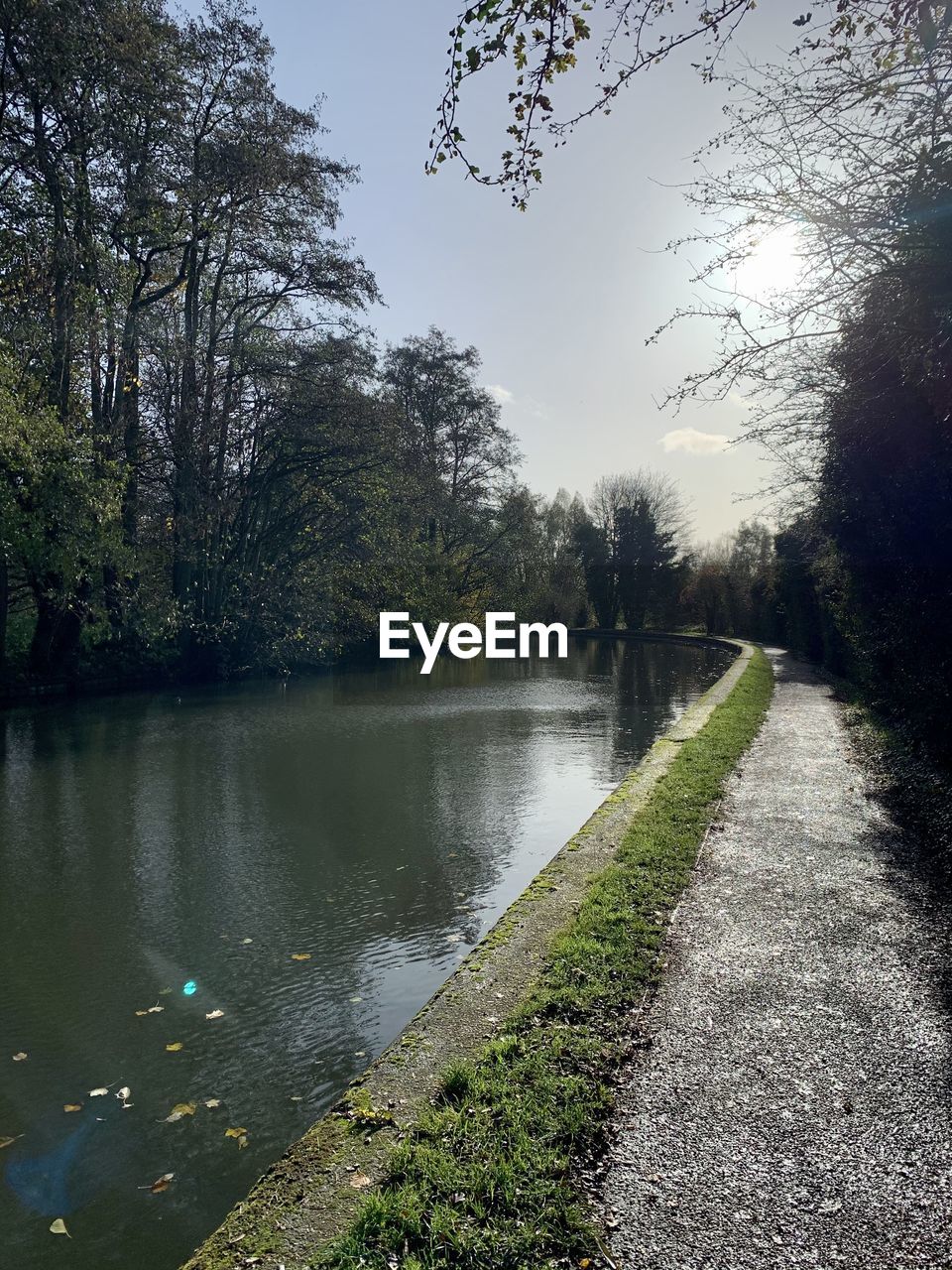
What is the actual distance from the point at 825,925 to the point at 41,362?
16.8 m

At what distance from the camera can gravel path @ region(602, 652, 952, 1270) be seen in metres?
2.37

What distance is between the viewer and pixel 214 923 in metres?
5.57

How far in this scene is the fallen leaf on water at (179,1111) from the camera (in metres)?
3.41

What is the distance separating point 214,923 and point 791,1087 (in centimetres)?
389

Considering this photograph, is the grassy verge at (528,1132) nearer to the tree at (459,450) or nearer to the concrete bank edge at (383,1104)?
the concrete bank edge at (383,1104)

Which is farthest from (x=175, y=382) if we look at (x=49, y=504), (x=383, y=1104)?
(x=383, y=1104)

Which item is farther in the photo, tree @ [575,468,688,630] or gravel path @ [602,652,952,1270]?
tree @ [575,468,688,630]

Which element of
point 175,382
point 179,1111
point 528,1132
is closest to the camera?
point 528,1132

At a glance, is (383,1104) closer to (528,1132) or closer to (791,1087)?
(528,1132)

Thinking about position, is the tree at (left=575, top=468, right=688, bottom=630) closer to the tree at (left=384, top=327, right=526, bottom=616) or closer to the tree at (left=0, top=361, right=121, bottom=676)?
the tree at (left=384, top=327, right=526, bottom=616)

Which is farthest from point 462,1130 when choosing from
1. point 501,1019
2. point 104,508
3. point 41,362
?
point 41,362

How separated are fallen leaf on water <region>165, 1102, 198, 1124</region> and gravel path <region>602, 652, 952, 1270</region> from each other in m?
1.85

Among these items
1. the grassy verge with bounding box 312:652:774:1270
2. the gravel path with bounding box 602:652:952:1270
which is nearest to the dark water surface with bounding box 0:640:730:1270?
the grassy verge with bounding box 312:652:774:1270

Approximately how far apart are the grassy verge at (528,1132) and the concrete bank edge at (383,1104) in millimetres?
88
